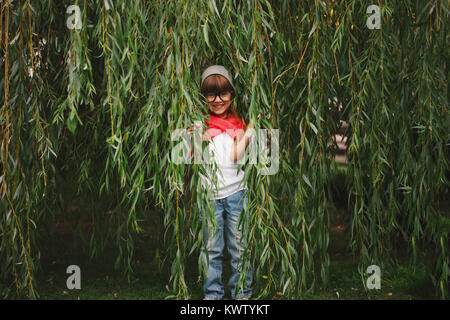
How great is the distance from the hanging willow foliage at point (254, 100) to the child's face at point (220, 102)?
0.08 m

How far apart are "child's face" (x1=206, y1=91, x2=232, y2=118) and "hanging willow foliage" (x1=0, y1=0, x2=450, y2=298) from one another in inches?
3.3

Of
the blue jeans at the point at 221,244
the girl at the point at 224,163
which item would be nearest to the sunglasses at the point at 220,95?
the girl at the point at 224,163

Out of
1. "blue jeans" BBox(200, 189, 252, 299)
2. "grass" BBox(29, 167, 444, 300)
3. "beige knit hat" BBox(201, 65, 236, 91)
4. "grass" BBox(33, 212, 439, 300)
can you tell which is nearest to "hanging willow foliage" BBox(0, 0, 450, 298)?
"beige knit hat" BBox(201, 65, 236, 91)

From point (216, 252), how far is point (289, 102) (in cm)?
87

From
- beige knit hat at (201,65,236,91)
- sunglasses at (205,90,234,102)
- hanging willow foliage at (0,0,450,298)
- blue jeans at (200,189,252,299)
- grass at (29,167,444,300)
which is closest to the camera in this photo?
hanging willow foliage at (0,0,450,298)

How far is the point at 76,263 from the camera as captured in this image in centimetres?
386

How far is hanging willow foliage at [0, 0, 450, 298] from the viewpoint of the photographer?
2.09 metres

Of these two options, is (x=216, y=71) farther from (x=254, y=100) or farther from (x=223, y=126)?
(x=254, y=100)

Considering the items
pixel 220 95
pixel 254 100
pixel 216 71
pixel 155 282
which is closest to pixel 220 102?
pixel 220 95

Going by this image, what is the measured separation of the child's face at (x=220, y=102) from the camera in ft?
8.41

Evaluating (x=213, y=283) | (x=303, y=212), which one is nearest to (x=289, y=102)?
(x=303, y=212)

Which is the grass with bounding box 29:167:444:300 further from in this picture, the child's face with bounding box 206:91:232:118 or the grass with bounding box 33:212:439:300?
the child's face with bounding box 206:91:232:118

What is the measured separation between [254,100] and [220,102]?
0.53 metres
